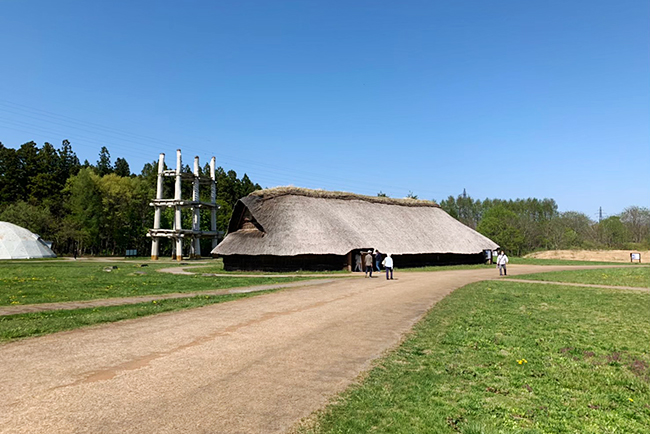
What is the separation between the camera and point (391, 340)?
1053cm

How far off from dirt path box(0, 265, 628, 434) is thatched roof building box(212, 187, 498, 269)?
25.2 m

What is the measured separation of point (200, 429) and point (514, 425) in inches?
Answer: 165

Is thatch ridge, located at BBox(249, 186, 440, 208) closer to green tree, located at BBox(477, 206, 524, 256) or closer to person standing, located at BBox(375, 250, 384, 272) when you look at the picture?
person standing, located at BBox(375, 250, 384, 272)

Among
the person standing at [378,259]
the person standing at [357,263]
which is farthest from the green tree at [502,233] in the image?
the person standing at [357,263]

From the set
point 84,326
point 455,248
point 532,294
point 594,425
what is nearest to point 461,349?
point 594,425

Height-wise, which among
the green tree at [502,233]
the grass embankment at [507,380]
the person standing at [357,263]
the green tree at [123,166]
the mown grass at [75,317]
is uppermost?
the green tree at [123,166]

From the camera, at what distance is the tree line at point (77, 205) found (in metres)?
82.3

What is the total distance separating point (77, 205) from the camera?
278 feet

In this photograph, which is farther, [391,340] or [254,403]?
[391,340]

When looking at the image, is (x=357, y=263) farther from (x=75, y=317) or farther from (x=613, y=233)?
(x=613, y=233)

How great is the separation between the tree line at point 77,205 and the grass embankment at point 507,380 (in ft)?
261

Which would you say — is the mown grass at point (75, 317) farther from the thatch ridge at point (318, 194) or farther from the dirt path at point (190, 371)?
the thatch ridge at point (318, 194)

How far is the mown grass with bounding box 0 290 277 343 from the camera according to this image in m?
10.5

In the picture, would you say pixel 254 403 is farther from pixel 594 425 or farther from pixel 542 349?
pixel 542 349
